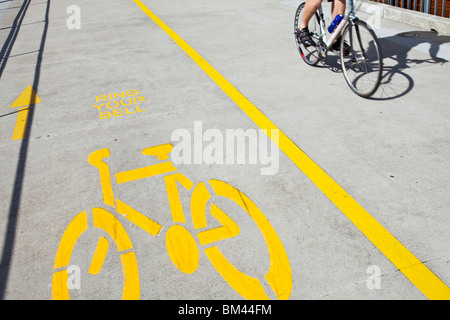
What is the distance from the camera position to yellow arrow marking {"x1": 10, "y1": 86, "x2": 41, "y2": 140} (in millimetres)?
5261

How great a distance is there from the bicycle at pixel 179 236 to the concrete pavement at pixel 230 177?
0.01m

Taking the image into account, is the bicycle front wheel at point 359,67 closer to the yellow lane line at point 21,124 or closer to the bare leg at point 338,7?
the bare leg at point 338,7

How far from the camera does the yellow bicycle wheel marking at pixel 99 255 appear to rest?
309cm

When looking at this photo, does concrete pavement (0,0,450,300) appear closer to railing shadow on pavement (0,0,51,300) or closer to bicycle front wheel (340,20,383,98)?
railing shadow on pavement (0,0,51,300)

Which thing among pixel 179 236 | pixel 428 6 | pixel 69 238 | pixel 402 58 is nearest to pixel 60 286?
pixel 69 238

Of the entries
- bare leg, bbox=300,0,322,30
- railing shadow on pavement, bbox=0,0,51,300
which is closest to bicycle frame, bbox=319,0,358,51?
bare leg, bbox=300,0,322,30

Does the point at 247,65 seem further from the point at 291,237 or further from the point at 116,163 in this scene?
the point at 291,237

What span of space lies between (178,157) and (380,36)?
180 inches

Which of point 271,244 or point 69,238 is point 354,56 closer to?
point 271,244

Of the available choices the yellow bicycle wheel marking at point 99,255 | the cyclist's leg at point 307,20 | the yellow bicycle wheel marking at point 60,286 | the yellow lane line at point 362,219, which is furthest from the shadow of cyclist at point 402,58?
the yellow bicycle wheel marking at point 60,286

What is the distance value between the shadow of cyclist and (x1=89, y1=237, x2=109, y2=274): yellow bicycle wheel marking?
3495mm
